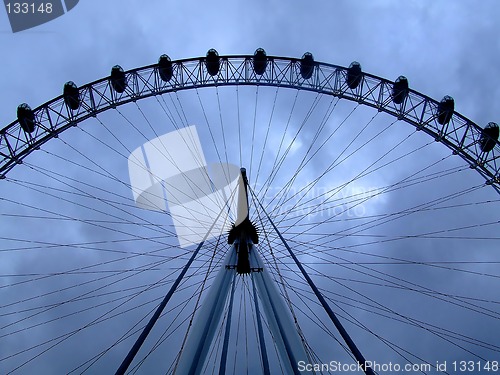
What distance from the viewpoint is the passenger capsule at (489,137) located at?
18516 millimetres

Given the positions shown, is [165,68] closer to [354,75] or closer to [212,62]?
[212,62]

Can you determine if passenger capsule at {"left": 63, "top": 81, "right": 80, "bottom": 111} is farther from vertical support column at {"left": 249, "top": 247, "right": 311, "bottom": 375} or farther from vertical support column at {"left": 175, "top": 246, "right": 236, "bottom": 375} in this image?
vertical support column at {"left": 249, "top": 247, "right": 311, "bottom": 375}

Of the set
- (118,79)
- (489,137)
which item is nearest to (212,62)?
(118,79)

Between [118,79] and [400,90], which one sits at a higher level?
[400,90]

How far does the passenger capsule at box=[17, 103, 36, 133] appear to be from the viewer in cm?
1826

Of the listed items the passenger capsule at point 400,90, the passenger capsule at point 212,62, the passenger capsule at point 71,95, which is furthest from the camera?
the passenger capsule at point 212,62

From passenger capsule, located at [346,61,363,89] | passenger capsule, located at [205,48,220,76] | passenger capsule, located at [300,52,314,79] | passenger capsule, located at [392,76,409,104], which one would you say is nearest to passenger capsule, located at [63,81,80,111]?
passenger capsule, located at [205,48,220,76]

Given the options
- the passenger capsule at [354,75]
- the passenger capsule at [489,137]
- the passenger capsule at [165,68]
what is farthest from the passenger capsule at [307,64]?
the passenger capsule at [489,137]

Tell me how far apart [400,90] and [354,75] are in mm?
2622

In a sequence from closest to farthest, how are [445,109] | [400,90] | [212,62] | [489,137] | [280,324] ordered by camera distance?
[280,324]
[489,137]
[445,109]
[400,90]
[212,62]

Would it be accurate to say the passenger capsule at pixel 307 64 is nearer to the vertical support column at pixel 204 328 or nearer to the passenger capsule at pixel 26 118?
the vertical support column at pixel 204 328

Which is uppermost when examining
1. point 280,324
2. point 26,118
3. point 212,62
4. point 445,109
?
point 212,62

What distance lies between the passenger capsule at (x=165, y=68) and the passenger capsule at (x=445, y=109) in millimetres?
14657

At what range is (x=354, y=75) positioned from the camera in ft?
67.6
